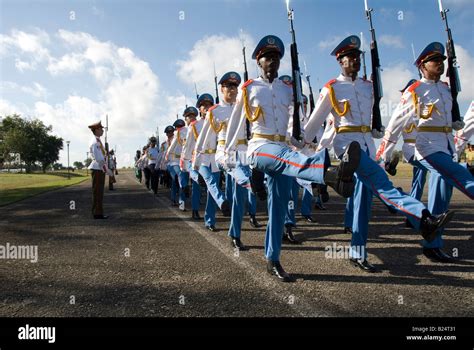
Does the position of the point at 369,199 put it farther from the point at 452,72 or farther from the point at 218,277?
the point at 452,72

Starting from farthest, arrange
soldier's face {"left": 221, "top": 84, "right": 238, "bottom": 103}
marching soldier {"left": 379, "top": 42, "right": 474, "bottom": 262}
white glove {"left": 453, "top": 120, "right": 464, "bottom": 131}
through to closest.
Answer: soldier's face {"left": 221, "top": 84, "right": 238, "bottom": 103} < white glove {"left": 453, "top": 120, "right": 464, "bottom": 131} < marching soldier {"left": 379, "top": 42, "right": 474, "bottom": 262}

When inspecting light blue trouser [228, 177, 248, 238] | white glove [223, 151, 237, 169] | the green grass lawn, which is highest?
white glove [223, 151, 237, 169]

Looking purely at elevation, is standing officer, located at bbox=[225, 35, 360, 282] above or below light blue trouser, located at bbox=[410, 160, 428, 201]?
above

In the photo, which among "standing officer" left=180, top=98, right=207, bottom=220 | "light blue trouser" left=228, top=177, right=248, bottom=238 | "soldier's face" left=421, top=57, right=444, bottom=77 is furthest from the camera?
"standing officer" left=180, top=98, right=207, bottom=220

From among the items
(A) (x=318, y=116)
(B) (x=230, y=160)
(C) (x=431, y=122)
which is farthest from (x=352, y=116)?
(B) (x=230, y=160)

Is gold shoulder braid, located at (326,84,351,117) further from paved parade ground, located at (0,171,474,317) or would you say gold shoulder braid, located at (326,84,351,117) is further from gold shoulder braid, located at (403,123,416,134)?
paved parade ground, located at (0,171,474,317)

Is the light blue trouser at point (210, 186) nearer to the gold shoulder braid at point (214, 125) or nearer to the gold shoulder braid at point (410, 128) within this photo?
the gold shoulder braid at point (214, 125)

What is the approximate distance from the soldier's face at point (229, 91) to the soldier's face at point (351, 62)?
2.62m

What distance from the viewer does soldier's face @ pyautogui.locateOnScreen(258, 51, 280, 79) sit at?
13.8 feet

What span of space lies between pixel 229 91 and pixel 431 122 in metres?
3.27

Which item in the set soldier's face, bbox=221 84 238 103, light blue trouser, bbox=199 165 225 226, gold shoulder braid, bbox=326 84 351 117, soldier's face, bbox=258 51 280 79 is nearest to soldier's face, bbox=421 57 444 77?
gold shoulder braid, bbox=326 84 351 117

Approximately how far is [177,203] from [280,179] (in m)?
7.57

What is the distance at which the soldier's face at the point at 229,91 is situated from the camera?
21.5 ft
